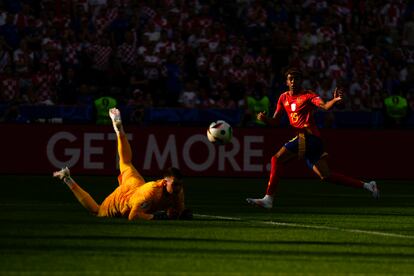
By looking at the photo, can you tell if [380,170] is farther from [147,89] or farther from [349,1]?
[349,1]

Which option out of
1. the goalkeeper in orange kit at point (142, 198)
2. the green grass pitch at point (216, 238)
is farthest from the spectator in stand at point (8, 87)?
the goalkeeper in orange kit at point (142, 198)

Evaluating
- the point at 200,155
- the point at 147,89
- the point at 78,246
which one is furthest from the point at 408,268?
the point at 147,89

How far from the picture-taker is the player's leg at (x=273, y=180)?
695 inches

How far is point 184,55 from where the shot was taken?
2888 centimetres

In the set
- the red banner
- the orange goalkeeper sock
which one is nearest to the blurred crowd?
the red banner

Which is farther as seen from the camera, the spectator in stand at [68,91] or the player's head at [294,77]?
the spectator in stand at [68,91]

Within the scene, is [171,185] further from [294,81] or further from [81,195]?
[294,81]

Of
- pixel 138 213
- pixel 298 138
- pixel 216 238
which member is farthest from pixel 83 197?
pixel 298 138

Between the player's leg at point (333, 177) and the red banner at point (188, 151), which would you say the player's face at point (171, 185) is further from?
the red banner at point (188, 151)

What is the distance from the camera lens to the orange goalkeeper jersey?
47.2ft

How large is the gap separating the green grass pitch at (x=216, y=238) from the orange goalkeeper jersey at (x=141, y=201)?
0.60 feet

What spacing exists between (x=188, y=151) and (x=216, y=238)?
12133 millimetres

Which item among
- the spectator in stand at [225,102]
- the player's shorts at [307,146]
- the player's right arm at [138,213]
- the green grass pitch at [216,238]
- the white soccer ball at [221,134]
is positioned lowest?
the green grass pitch at [216,238]

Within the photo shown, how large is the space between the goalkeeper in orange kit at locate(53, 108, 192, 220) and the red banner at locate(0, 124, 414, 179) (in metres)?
9.15
